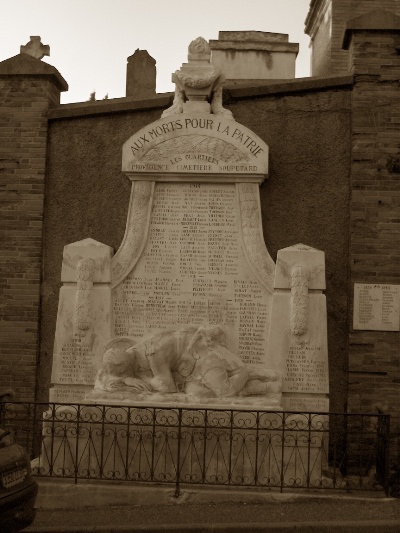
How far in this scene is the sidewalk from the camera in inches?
266

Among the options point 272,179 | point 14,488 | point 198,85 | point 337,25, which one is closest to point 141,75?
point 337,25

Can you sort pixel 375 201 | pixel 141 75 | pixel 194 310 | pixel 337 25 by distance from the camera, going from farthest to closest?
pixel 337 25 → pixel 141 75 → pixel 375 201 → pixel 194 310

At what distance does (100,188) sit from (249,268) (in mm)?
2165

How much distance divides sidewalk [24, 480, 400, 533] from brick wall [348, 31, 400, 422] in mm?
1825

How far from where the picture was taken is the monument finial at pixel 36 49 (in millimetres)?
10891

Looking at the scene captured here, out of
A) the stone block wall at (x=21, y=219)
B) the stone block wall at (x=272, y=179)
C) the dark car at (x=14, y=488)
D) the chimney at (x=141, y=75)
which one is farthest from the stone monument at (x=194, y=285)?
the chimney at (x=141, y=75)

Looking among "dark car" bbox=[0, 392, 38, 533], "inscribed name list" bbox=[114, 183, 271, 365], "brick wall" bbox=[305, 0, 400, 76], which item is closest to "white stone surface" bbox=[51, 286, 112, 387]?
"inscribed name list" bbox=[114, 183, 271, 365]

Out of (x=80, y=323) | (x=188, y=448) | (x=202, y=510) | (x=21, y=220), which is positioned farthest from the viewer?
(x=21, y=220)

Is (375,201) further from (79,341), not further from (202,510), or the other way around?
(202,510)

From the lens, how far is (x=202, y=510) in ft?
24.0

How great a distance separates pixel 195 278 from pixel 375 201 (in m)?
2.25

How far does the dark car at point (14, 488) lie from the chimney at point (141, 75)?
9887mm

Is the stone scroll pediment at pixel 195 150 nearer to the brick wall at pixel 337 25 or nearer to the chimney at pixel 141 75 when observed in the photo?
the chimney at pixel 141 75

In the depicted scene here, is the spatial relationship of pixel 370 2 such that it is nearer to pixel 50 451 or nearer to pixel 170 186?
pixel 170 186
